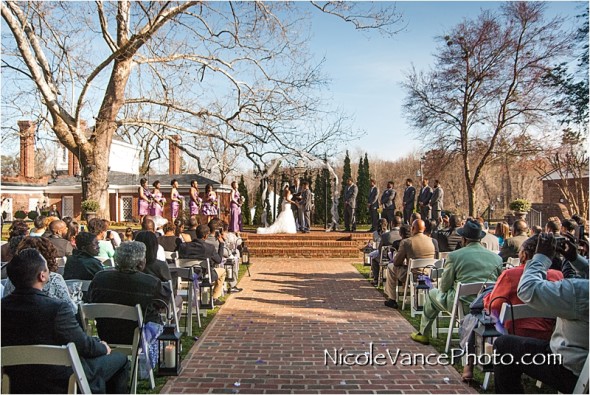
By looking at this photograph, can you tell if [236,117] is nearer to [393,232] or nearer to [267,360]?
[393,232]

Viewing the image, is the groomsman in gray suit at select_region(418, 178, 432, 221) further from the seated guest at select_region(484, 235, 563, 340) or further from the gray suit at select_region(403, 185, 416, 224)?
the seated guest at select_region(484, 235, 563, 340)

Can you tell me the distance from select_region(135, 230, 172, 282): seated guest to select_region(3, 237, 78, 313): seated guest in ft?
4.04

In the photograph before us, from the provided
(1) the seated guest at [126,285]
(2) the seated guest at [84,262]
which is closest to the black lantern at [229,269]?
(2) the seated guest at [84,262]

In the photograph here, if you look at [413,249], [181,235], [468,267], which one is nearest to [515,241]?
[413,249]

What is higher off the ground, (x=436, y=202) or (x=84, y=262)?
(x=436, y=202)

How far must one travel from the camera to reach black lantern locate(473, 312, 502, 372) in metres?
4.04

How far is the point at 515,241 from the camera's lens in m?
7.68

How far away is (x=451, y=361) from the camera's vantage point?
209 inches

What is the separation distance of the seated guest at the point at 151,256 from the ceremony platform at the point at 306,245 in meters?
11.9

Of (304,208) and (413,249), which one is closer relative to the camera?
(413,249)

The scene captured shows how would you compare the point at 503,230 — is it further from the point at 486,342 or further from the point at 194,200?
the point at 194,200

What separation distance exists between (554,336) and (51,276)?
3.62 meters

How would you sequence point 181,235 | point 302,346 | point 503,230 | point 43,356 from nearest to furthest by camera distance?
point 43,356, point 302,346, point 503,230, point 181,235

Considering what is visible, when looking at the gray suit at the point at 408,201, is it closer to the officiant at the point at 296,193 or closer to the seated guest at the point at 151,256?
the officiant at the point at 296,193
